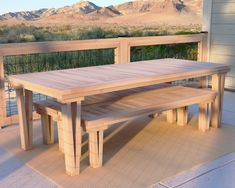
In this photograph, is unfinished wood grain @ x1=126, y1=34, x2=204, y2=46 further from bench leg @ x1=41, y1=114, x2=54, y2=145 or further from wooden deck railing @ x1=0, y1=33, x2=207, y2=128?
bench leg @ x1=41, y1=114, x2=54, y2=145

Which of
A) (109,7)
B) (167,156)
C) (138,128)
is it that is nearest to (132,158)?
(167,156)

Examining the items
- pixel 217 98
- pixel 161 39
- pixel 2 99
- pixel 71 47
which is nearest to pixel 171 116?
pixel 217 98

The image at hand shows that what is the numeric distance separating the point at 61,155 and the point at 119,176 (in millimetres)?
696

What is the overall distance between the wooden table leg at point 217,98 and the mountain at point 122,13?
153ft

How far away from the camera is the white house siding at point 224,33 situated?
620 centimetres

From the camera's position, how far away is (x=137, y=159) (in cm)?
337

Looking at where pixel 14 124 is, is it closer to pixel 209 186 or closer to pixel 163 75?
pixel 163 75

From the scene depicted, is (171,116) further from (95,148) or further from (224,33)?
(224,33)

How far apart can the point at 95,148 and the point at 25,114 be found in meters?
0.80

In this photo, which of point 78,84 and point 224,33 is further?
point 224,33

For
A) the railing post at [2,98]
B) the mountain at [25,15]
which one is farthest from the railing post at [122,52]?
the mountain at [25,15]

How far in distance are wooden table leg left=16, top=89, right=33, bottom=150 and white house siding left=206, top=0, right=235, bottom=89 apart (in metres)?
3.89

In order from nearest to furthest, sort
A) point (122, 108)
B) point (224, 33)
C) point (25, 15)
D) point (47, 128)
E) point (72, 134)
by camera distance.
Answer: point (72, 134) → point (122, 108) → point (47, 128) → point (224, 33) → point (25, 15)

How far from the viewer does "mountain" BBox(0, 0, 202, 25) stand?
5306 centimetres
